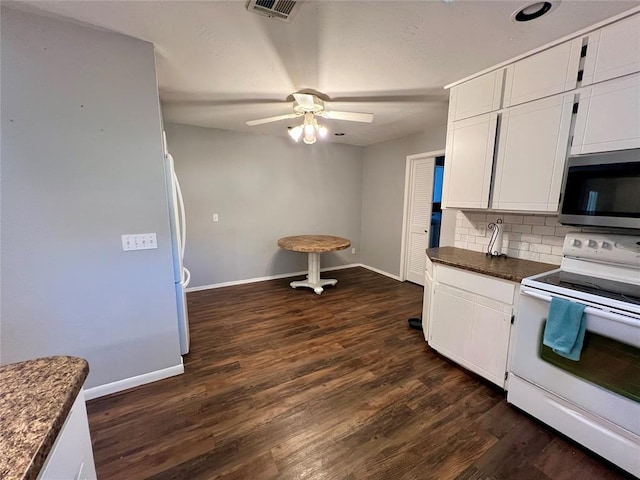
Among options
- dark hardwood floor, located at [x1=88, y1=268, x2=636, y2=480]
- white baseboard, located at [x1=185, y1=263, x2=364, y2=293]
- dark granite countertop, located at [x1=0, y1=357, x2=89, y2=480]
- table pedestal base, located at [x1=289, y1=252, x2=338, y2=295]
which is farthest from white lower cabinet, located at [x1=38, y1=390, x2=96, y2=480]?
white baseboard, located at [x1=185, y1=263, x2=364, y2=293]

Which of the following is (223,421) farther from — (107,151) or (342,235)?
(342,235)

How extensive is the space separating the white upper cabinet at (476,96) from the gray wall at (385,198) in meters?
1.48

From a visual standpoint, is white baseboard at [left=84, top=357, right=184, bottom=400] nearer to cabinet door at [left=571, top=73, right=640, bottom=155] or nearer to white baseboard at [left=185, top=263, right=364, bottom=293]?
white baseboard at [left=185, top=263, right=364, bottom=293]

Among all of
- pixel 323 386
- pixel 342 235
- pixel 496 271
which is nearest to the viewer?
pixel 496 271

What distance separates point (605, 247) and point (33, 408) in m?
2.76

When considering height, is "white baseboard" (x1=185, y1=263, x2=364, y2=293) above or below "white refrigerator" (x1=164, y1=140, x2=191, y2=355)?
below

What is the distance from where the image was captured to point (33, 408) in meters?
0.67

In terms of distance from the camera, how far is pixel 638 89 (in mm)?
1509

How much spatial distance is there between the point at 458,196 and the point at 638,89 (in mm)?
1190

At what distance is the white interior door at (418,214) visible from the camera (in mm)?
4023

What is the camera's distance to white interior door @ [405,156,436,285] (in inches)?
158

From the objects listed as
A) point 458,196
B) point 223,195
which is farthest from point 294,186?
point 458,196

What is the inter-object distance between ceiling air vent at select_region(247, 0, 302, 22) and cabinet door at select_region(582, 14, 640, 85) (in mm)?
1834

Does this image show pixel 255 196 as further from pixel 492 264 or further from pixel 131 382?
pixel 492 264
